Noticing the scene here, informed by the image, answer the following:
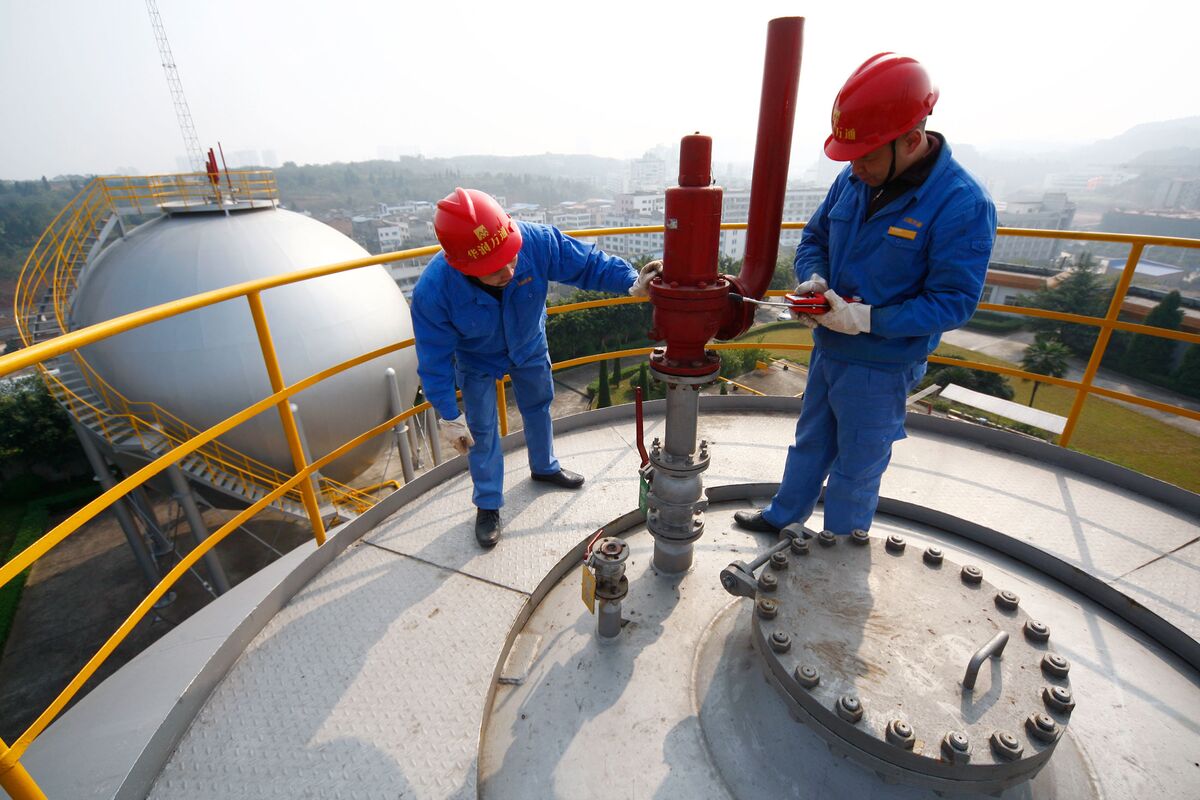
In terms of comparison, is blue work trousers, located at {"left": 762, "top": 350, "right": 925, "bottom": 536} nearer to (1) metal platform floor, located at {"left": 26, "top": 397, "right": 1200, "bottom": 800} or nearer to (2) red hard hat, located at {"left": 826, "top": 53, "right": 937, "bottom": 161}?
(1) metal platform floor, located at {"left": 26, "top": 397, "right": 1200, "bottom": 800}

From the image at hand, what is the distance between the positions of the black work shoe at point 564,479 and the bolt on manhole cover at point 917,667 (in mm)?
1475

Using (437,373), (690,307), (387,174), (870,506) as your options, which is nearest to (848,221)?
(690,307)

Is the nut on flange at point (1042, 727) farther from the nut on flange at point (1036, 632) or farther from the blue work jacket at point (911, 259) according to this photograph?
the blue work jacket at point (911, 259)

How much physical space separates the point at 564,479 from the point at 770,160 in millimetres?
1920

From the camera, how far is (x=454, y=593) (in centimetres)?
242

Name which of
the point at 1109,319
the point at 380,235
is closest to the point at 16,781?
the point at 1109,319

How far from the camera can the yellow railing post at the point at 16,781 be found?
138 cm

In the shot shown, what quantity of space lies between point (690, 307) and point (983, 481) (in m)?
2.40

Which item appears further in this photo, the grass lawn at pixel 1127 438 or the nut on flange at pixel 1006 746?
the grass lawn at pixel 1127 438

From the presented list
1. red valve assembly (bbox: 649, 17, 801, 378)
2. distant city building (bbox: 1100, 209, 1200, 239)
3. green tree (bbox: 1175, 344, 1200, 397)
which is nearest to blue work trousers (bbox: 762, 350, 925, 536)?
red valve assembly (bbox: 649, 17, 801, 378)

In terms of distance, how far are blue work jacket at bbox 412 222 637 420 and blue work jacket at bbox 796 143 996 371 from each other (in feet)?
3.00

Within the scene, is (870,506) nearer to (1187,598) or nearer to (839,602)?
(839,602)

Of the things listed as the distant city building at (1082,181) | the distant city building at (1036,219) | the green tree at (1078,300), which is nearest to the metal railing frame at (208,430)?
the green tree at (1078,300)

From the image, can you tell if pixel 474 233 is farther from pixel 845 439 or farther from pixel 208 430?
pixel 845 439
